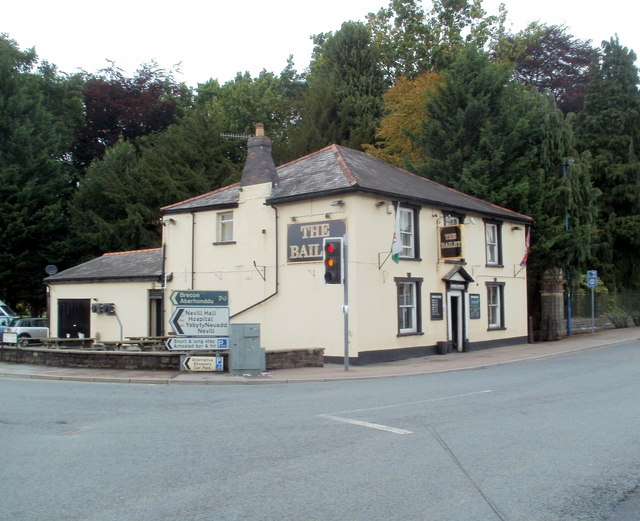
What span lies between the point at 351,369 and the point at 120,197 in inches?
996

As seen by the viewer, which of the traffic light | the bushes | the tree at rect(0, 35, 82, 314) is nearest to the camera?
the traffic light

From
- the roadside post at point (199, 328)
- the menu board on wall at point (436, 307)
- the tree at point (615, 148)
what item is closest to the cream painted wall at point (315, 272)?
the menu board on wall at point (436, 307)

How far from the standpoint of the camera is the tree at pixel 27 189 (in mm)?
39688

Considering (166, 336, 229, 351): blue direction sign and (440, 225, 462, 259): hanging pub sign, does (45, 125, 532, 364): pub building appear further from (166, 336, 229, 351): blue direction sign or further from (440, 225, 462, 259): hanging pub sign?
(166, 336, 229, 351): blue direction sign

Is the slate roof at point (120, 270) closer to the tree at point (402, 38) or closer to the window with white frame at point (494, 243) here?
the window with white frame at point (494, 243)

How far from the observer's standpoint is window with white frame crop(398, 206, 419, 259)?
2394 cm

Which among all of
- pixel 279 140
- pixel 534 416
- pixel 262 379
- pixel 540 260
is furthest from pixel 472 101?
pixel 534 416

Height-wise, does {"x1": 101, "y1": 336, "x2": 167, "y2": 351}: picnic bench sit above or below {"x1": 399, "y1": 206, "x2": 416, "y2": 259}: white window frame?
below

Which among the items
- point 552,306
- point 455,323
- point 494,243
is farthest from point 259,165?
point 552,306

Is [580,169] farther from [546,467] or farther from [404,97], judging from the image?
[546,467]

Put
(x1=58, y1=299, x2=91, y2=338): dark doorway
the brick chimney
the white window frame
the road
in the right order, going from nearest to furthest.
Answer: the road < the white window frame < the brick chimney < (x1=58, y1=299, x2=91, y2=338): dark doorway

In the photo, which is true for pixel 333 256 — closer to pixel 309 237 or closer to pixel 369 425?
pixel 309 237

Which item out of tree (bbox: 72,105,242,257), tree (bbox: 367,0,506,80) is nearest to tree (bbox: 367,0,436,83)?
tree (bbox: 367,0,506,80)

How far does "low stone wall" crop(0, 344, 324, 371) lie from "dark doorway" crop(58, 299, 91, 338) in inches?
339
